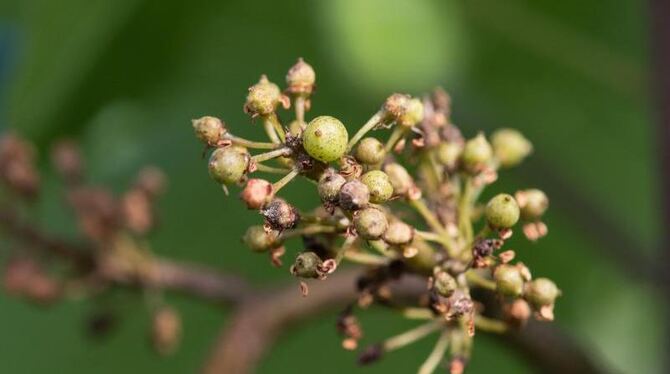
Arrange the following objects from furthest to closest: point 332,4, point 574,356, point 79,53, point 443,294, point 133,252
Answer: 1. point 332,4
2. point 79,53
3. point 133,252
4. point 574,356
5. point 443,294

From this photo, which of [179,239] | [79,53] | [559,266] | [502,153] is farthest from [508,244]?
[502,153]

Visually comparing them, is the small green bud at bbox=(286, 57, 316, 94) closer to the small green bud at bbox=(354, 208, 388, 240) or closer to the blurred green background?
the small green bud at bbox=(354, 208, 388, 240)

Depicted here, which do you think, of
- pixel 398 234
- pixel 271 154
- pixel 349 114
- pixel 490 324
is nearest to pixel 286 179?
pixel 271 154

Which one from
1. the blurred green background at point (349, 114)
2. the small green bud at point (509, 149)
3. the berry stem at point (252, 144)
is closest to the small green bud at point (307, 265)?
the berry stem at point (252, 144)

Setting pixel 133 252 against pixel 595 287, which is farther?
pixel 595 287

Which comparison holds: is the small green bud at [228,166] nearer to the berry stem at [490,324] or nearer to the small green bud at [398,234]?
the small green bud at [398,234]

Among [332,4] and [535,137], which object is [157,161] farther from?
[535,137]
